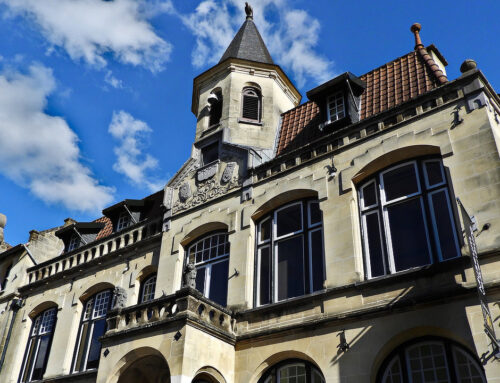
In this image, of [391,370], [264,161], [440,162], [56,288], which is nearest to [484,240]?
[440,162]

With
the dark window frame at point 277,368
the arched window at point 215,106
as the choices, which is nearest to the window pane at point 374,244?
the dark window frame at point 277,368

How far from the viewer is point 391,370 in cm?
1139

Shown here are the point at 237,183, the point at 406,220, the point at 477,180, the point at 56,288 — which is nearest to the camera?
the point at 477,180

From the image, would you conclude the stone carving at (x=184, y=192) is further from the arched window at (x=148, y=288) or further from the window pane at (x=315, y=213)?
the window pane at (x=315, y=213)

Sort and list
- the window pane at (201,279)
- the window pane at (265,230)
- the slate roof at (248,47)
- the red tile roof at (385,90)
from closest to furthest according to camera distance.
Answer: the red tile roof at (385,90), the window pane at (265,230), the window pane at (201,279), the slate roof at (248,47)

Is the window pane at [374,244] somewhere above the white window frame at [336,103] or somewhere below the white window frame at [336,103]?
below

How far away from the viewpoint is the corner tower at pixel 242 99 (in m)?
19.2

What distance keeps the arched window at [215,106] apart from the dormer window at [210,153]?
1590 mm

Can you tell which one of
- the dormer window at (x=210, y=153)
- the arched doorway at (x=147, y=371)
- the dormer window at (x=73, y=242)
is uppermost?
the dormer window at (x=210, y=153)

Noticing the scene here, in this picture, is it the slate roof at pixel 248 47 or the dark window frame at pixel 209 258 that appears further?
the slate roof at pixel 248 47

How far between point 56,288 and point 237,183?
34.8 feet

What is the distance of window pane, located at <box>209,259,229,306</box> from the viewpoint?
52.1ft

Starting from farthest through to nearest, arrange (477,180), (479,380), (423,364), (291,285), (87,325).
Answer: (87,325), (291,285), (477,180), (423,364), (479,380)

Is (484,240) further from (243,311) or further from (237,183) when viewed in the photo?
(237,183)
